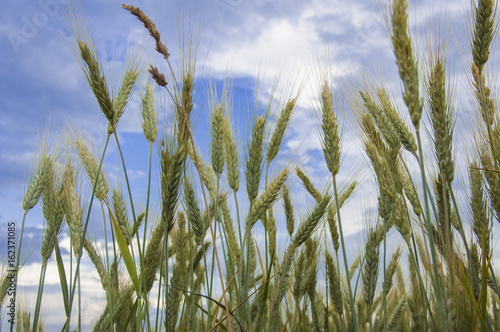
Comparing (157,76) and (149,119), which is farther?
(149,119)

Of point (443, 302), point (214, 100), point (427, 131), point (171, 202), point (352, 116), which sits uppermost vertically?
point (214, 100)

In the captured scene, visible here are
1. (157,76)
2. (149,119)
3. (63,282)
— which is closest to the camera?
(157,76)

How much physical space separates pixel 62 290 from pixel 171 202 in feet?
2.81

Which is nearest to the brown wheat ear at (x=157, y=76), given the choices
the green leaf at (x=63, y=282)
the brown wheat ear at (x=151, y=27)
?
the brown wheat ear at (x=151, y=27)

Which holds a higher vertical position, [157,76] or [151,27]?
[151,27]

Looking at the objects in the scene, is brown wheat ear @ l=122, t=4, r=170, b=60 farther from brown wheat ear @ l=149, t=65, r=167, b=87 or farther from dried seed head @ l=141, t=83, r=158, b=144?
dried seed head @ l=141, t=83, r=158, b=144

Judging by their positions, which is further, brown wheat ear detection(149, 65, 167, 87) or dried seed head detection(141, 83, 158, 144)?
dried seed head detection(141, 83, 158, 144)

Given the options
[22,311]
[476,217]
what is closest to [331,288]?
[476,217]

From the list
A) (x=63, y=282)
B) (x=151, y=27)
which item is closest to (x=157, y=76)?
(x=151, y=27)

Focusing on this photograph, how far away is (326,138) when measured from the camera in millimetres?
2492

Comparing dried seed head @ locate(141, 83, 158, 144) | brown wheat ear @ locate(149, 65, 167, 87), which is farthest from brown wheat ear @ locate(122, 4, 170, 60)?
dried seed head @ locate(141, 83, 158, 144)

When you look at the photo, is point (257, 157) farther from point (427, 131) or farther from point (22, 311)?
point (22, 311)

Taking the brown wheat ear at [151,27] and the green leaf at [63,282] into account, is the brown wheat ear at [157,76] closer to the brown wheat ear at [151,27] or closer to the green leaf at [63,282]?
the brown wheat ear at [151,27]

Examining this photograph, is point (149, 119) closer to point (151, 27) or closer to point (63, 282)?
point (151, 27)
